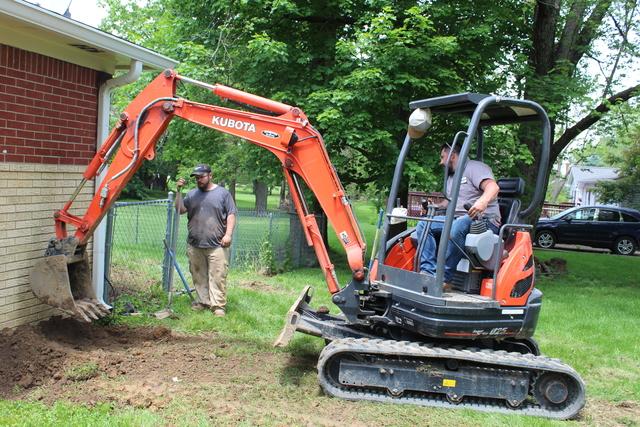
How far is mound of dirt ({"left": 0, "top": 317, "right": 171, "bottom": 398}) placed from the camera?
5402 mm

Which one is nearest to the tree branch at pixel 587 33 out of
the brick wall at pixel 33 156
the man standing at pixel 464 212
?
the man standing at pixel 464 212

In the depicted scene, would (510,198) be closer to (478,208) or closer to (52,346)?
(478,208)

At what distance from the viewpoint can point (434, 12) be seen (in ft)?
38.7

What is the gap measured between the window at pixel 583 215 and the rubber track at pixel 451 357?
59.6 ft

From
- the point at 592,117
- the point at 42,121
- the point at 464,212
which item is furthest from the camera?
the point at 592,117

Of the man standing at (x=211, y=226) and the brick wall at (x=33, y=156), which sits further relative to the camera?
the man standing at (x=211, y=226)

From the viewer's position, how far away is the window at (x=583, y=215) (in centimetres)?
2216

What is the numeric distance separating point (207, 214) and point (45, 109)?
8.17ft

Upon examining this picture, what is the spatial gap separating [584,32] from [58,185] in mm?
12789

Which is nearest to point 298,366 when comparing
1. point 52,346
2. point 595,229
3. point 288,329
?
point 288,329

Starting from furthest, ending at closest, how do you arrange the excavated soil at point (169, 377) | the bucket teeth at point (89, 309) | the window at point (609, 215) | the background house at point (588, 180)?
the background house at point (588, 180), the window at point (609, 215), the bucket teeth at point (89, 309), the excavated soil at point (169, 377)

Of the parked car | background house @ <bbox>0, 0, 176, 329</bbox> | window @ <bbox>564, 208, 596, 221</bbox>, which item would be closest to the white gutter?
background house @ <bbox>0, 0, 176, 329</bbox>

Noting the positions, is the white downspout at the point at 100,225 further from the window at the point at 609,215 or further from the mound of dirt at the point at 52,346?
the window at the point at 609,215

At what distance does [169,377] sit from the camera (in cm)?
576
